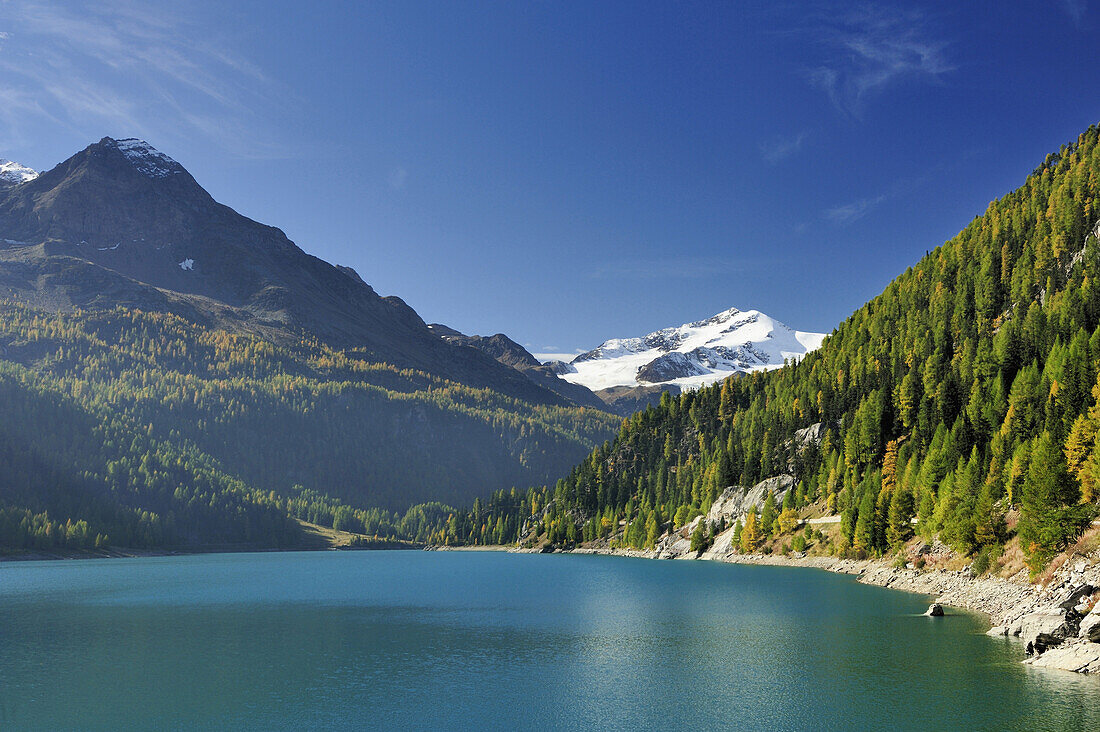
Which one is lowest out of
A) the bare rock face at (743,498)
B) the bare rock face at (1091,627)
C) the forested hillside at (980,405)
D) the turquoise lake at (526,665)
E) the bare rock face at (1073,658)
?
the turquoise lake at (526,665)

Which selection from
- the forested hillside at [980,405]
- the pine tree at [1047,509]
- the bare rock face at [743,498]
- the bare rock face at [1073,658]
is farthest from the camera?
the bare rock face at [743,498]

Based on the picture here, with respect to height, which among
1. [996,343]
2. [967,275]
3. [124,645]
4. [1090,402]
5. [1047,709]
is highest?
[967,275]

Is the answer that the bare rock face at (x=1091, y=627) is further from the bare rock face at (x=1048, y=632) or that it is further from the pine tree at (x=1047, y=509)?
the pine tree at (x=1047, y=509)

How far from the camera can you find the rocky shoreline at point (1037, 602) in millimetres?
51622

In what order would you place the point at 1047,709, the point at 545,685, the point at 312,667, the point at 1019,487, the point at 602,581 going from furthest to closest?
the point at 602,581 → the point at 1019,487 → the point at 312,667 → the point at 545,685 → the point at 1047,709

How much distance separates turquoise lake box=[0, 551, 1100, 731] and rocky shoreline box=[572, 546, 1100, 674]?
2.17 m

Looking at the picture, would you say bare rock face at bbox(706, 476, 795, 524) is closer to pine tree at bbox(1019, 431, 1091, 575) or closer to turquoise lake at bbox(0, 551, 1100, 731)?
turquoise lake at bbox(0, 551, 1100, 731)

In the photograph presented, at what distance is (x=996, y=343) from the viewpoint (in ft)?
474

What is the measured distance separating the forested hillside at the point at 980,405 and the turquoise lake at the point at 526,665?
1816cm

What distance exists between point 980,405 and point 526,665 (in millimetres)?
110944

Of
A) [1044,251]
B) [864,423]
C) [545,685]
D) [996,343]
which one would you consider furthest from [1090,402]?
[545,685]

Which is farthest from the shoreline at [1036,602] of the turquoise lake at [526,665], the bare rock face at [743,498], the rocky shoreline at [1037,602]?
the bare rock face at [743,498]

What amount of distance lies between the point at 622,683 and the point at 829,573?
8914 centimetres

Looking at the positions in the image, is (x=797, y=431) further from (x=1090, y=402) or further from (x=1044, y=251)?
(x=1090, y=402)
